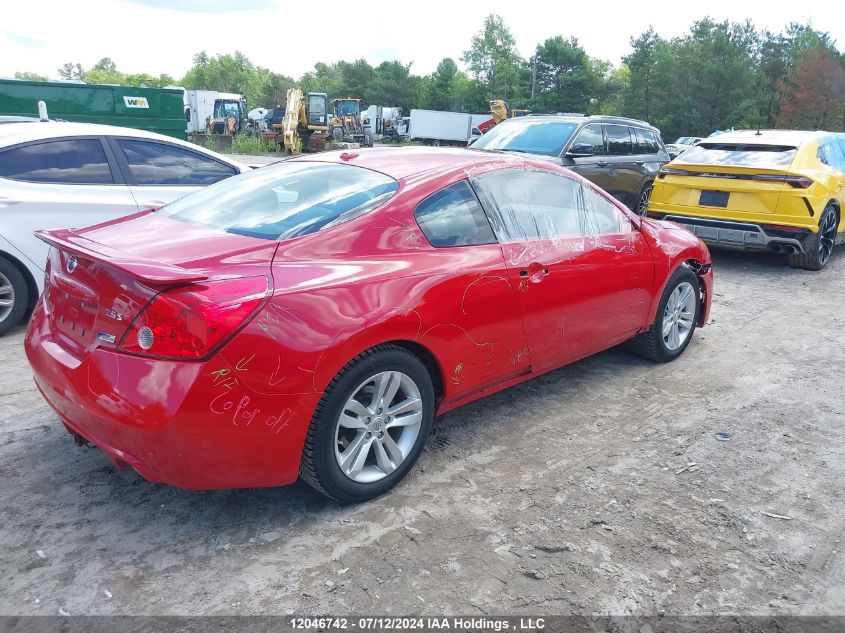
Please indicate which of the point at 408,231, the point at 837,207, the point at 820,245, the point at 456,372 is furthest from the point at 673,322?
the point at 837,207

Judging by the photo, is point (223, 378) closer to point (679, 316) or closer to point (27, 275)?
point (27, 275)

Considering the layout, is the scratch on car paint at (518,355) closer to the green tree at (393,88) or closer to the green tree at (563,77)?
the green tree at (563,77)

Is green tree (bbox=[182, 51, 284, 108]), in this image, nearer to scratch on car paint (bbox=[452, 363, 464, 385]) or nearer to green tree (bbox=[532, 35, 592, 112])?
green tree (bbox=[532, 35, 592, 112])

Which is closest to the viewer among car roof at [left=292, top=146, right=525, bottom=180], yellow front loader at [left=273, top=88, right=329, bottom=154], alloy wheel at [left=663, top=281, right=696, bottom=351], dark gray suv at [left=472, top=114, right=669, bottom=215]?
car roof at [left=292, top=146, right=525, bottom=180]

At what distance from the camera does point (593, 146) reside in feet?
29.8

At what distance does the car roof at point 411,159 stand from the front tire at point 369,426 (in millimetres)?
1028

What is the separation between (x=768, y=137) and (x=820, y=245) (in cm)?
147

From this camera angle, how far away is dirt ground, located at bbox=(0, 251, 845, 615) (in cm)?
243

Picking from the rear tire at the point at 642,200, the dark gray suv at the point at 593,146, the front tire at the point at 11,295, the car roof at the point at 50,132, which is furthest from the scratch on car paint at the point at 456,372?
the rear tire at the point at 642,200

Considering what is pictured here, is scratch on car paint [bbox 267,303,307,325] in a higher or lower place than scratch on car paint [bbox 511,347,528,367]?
higher

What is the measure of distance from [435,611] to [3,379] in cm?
335

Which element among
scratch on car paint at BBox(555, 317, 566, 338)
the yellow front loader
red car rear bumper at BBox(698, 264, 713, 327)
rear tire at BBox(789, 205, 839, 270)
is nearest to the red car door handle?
scratch on car paint at BBox(555, 317, 566, 338)

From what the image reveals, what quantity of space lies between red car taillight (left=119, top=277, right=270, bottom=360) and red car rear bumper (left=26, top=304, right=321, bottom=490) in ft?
0.17

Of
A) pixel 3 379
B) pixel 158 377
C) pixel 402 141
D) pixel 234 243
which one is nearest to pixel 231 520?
pixel 158 377
